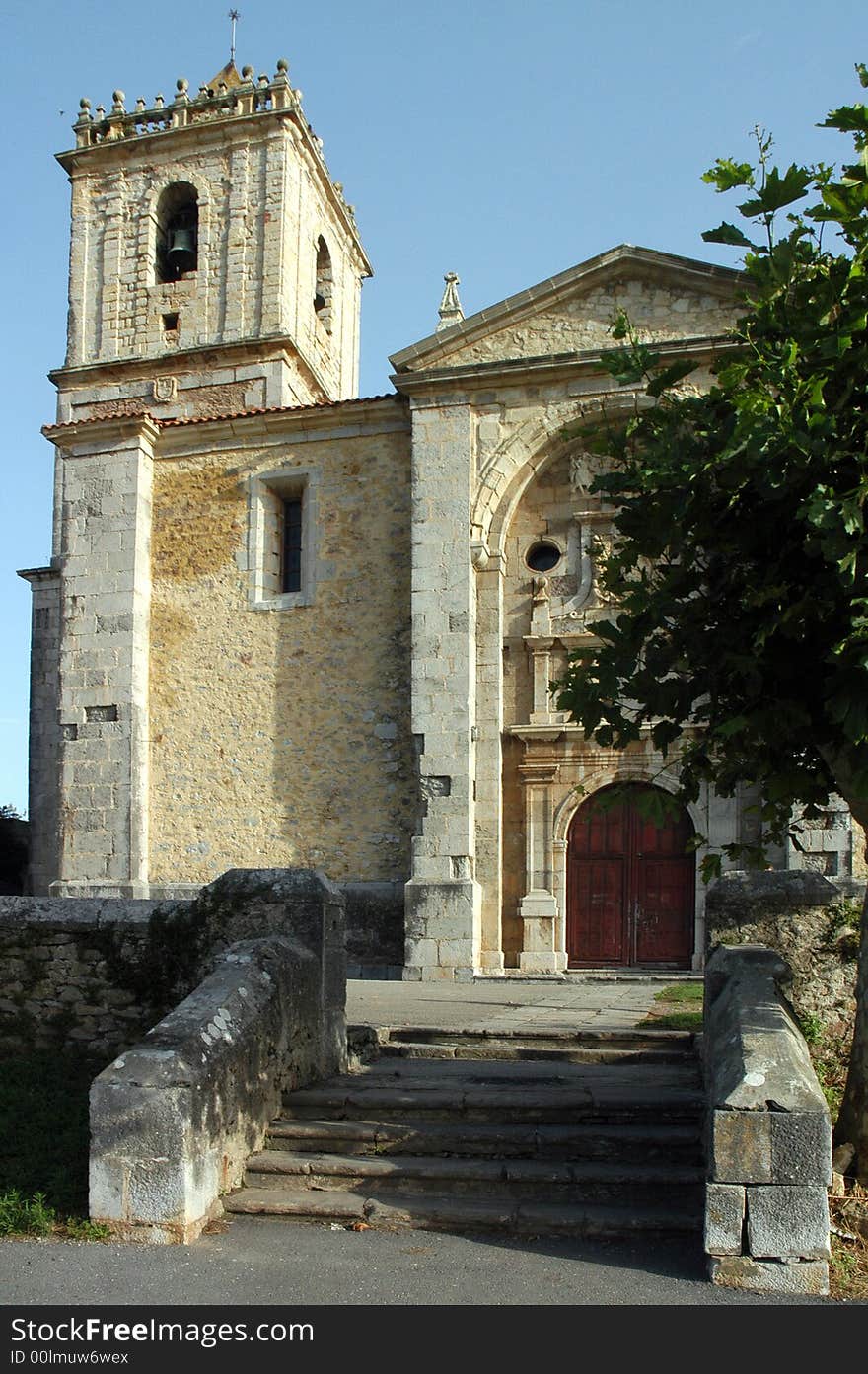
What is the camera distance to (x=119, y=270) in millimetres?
23375

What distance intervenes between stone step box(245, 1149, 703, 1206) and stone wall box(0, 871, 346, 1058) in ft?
4.79

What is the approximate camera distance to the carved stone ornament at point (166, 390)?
22672 millimetres

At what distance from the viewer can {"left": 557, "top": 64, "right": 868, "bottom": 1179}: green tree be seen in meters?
5.34

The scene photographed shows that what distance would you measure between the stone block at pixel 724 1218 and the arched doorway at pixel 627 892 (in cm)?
994

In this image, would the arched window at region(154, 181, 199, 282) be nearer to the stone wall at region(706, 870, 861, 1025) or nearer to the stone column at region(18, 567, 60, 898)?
the stone column at region(18, 567, 60, 898)

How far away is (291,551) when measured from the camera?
17062 millimetres

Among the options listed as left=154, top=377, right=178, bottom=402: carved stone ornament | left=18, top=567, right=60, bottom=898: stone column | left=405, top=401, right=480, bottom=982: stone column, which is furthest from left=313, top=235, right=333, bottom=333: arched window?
left=405, top=401, right=480, bottom=982: stone column

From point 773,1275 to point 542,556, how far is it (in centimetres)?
1174

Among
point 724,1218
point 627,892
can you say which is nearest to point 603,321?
point 627,892

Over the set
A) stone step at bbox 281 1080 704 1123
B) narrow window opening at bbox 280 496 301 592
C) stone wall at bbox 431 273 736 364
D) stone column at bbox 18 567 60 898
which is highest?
stone wall at bbox 431 273 736 364

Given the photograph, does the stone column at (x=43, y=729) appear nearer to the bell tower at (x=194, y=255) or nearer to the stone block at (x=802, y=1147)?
the bell tower at (x=194, y=255)

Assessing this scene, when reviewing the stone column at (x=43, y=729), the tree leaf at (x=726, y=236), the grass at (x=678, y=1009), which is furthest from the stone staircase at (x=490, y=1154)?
the stone column at (x=43, y=729)
